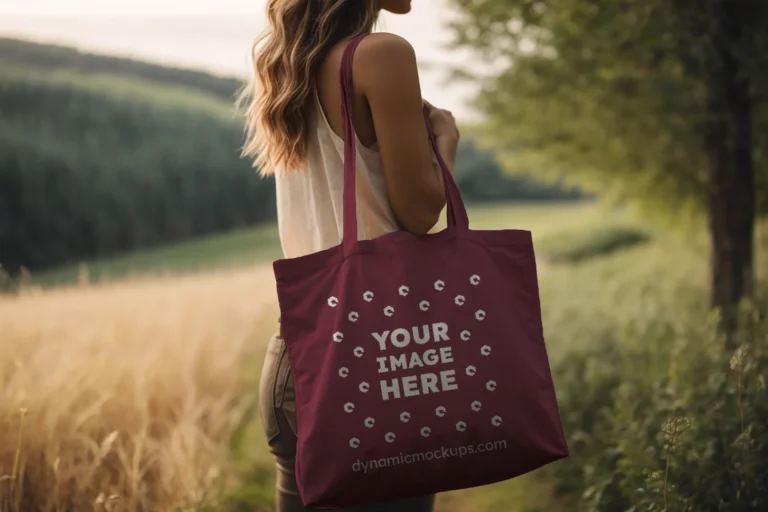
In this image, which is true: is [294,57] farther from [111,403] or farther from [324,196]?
[111,403]

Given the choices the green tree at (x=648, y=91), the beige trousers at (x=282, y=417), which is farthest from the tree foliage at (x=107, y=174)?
the beige trousers at (x=282, y=417)

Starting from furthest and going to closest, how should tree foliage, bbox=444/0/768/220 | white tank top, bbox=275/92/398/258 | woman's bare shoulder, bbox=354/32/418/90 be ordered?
tree foliage, bbox=444/0/768/220
white tank top, bbox=275/92/398/258
woman's bare shoulder, bbox=354/32/418/90

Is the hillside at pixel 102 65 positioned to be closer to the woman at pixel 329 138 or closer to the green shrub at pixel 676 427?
the green shrub at pixel 676 427

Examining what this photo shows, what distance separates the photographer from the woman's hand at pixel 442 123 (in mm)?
1796

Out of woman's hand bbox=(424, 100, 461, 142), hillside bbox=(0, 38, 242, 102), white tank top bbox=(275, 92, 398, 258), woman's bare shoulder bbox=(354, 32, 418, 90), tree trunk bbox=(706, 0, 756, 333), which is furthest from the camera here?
hillside bbox=(0, 38, 242, 102)

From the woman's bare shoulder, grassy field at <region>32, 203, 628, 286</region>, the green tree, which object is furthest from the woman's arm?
grassy field at <region>32, 203, 628, 286</region>

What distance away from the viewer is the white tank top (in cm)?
168

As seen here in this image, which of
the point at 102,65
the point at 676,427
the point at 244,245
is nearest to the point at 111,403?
the point at 676,427

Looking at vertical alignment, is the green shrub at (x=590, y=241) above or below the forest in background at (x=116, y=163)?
below

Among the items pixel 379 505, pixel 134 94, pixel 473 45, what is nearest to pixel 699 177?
pixel 473 45

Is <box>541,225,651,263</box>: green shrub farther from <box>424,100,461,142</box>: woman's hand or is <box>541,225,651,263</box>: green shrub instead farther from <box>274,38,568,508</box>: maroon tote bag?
<box>274,38,568,508</box>: maroon tote bag

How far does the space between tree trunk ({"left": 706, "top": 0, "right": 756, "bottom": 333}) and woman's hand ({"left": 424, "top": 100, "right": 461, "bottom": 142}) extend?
2519 millimetres

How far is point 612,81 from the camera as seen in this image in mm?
4223

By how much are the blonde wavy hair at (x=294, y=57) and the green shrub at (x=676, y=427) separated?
1.40 metres
